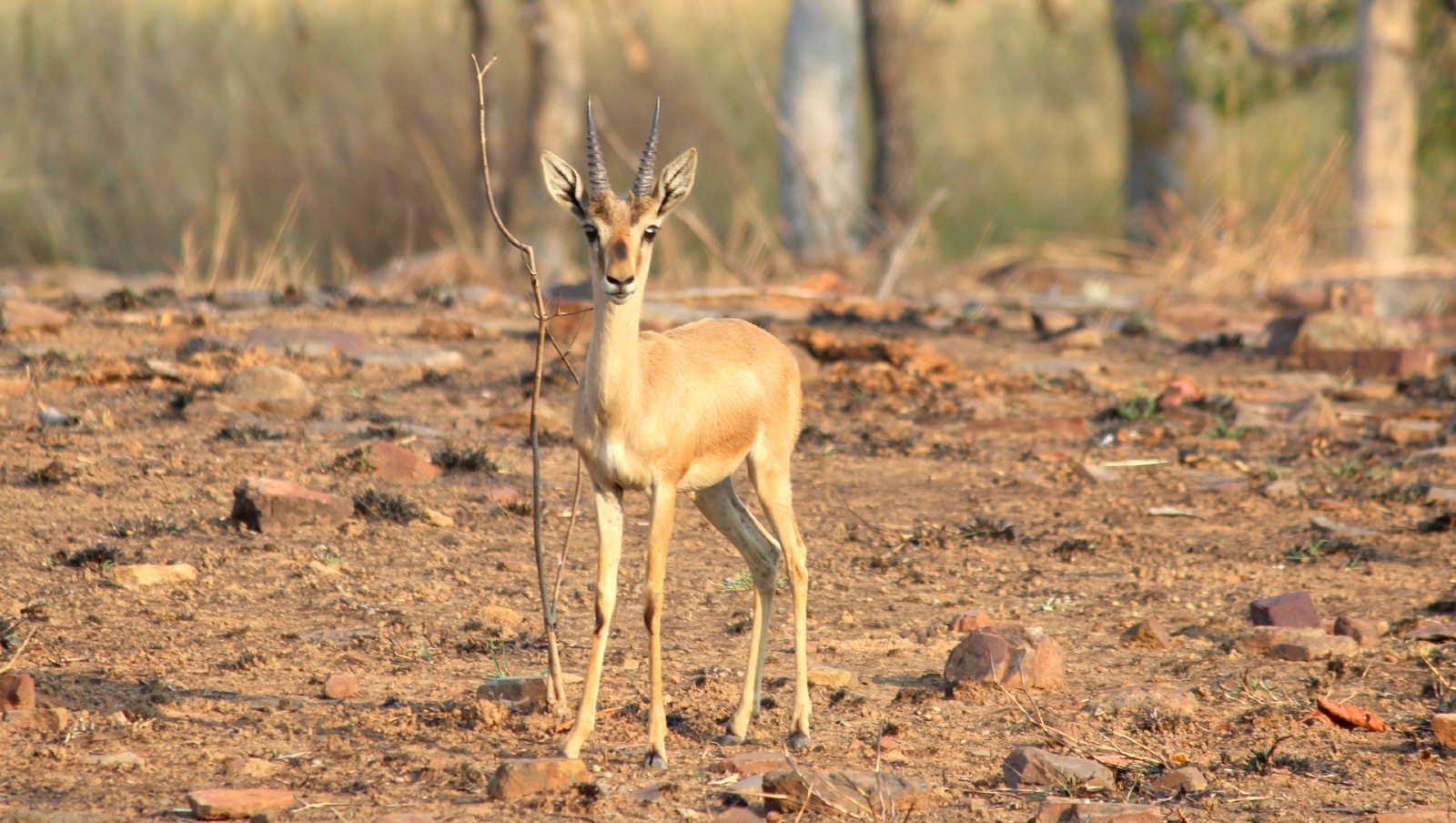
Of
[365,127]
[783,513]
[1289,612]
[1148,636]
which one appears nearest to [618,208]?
[783,513]

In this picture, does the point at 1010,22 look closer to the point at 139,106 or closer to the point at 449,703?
the point at 139,106

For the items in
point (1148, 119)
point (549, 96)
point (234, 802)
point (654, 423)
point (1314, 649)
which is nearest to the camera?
point (234, 802)

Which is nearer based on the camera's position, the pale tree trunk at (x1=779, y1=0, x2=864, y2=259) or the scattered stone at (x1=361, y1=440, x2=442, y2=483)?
the scattered stone at (x1=361, y1=440, x2=442, y2=483)

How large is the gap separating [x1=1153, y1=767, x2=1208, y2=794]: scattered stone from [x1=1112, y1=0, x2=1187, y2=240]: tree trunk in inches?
513

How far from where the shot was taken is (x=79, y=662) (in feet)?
15.8

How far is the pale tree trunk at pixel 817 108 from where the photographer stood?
15.4 meters

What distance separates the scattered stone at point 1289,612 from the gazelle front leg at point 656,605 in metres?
2.33

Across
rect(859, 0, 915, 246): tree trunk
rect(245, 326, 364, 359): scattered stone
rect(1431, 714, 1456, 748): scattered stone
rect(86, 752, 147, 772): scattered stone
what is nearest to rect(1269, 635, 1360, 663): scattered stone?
rect(1431, 714, 1456, 748): scattered stone

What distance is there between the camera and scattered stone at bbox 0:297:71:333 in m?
8.99

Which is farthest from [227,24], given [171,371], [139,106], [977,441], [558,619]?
[558,619]

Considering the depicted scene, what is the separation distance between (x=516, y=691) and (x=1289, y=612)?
2694 millimetres

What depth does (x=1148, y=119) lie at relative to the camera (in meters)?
17.4

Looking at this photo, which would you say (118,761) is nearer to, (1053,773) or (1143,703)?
(1053,773)

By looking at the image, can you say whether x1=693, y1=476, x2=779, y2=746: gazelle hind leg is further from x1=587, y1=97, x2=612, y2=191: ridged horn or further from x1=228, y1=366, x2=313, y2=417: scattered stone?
x1=228, y1=366, x2=313, y2=417: scattered stone
